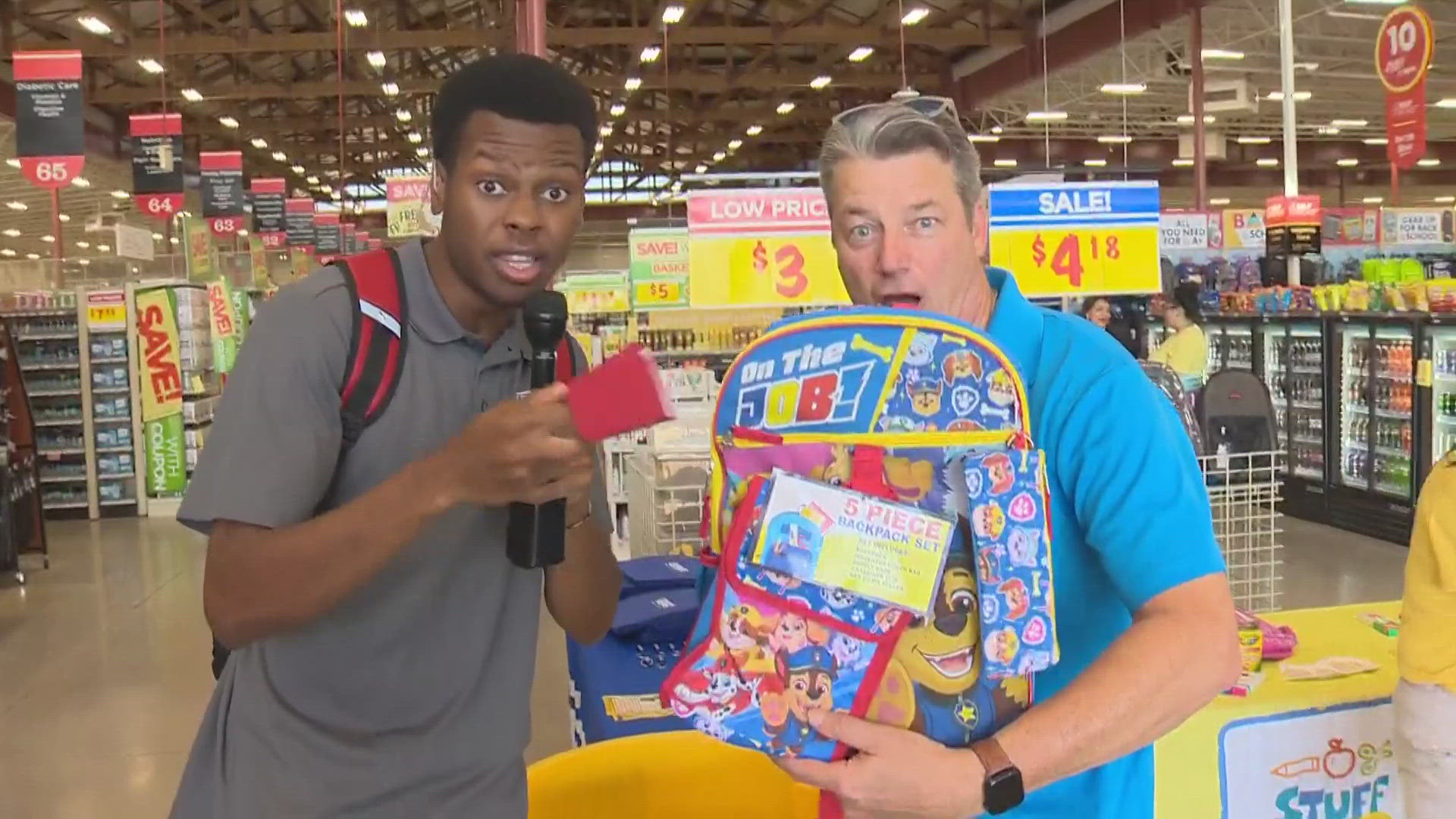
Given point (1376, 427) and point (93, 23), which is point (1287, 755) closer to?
point (1376, 427)

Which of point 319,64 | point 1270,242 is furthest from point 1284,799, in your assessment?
point 319,64

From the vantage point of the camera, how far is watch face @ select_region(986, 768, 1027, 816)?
1.02m

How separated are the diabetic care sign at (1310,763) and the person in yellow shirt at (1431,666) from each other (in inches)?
4.0

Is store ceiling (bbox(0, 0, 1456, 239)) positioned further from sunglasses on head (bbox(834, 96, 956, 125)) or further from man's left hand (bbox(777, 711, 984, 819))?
man's left hand (bbox(777, 711, 984, 819))

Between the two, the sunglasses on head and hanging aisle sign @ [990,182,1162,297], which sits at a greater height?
hanging aisle sign @ [990,182,1162,297]

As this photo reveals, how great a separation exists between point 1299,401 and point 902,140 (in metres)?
10.3

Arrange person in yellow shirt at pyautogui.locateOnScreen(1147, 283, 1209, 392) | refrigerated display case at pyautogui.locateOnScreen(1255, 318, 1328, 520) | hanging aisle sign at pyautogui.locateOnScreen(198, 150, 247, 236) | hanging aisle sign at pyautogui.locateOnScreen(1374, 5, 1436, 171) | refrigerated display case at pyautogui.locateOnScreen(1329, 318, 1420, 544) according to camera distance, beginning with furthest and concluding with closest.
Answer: hanging aisle sign at pyautogui.locateOnScreen(198, 150, 247, 236) → hanging aisle sign at pyautogui.locateOnScreen(1374, 5, 1436, 171) → refrigerated display case at pyautogui.locateOnScreen(1255, 318, 1328, 520) → person in yellow shirt at pyautogui.locateOnScreen(1147, 283, 1209, 392) → refrigerated display case at pyautogui.locateOnScreen(1329, 318, 1420, 544)

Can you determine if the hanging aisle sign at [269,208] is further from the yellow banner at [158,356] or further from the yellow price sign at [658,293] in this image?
the yellow price sign at [658,293]

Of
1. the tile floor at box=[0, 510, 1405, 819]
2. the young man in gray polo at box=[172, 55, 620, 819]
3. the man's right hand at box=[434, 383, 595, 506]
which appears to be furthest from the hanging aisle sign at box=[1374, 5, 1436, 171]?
the man's right hand at box=[434, 383, 595, 506]

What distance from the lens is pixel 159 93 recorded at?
20.6 metres

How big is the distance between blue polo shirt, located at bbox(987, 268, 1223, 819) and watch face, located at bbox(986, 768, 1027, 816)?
137 mm

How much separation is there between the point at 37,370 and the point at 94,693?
295 inches

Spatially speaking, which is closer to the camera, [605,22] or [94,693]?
[94,693]

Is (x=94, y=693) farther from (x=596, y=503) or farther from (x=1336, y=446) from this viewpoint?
(x=1336, y=446)
